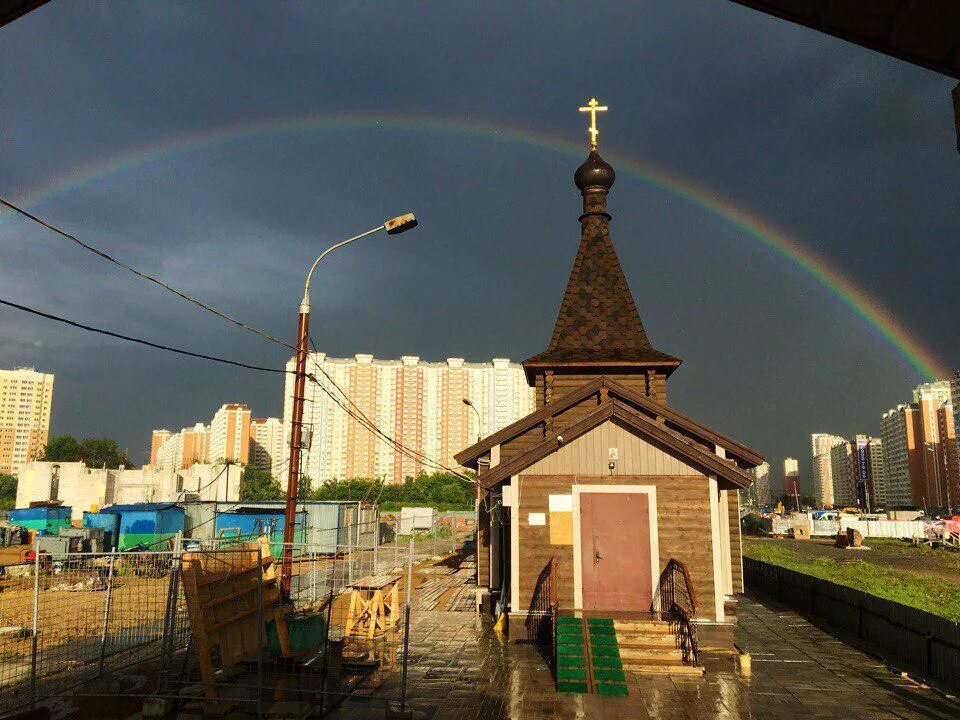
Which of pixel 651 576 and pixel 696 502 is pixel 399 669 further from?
pixel 696 502

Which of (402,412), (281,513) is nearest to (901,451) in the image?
(402,412)

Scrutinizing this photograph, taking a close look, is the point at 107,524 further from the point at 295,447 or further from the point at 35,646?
the point at 35,646

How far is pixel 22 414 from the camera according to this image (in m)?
174

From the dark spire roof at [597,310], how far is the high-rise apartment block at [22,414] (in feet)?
620

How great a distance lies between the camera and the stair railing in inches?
512

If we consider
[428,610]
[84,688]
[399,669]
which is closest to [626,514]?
[399,669]

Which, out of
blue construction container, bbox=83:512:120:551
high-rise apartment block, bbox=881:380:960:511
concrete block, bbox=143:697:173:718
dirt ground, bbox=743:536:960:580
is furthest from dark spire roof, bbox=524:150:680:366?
high-rise apartment block, bbox=881:380:960:511

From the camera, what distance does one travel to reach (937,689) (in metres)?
11.3

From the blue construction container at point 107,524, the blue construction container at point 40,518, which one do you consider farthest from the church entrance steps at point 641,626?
the blue construction container at point 40,518

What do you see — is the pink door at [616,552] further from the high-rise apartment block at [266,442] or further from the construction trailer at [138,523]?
the high-rise apartment block at [266,442]

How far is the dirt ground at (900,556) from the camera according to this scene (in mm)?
34781

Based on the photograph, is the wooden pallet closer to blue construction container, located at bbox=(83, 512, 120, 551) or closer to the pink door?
the pink door

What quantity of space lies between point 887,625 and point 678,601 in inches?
185

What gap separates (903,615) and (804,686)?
363 cm
